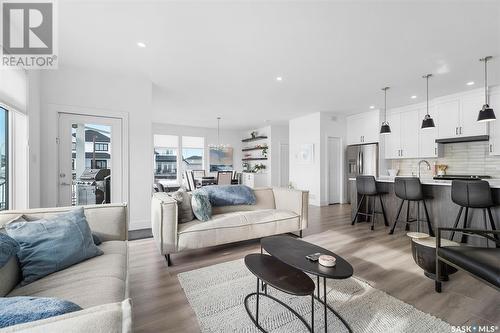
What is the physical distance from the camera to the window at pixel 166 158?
829 centimetres

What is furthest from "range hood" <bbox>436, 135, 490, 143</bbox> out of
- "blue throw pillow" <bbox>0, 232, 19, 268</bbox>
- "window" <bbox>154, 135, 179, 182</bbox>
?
"window" <bbox>154, 135, 179, 182</bbox>

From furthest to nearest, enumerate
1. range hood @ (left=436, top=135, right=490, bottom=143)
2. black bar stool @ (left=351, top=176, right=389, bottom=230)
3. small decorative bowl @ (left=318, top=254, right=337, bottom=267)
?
range hood @ (left=436, top=135, right=490, bottom=143)
black bar stool @ (left=351, top=176, right=389, bottom=230)
small decorative bowl @ (left=318, top=254, right=337, bottom=267)

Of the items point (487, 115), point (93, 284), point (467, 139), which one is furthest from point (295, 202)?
point (467, 139)

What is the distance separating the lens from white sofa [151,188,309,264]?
2.53 metres

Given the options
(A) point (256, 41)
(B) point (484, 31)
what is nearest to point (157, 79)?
(A) point (256, 41)

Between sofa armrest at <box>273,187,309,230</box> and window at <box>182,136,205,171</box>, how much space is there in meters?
5.65

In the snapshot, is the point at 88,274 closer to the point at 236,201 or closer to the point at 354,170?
the point at 236,201

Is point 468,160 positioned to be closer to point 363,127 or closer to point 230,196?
point 363,127

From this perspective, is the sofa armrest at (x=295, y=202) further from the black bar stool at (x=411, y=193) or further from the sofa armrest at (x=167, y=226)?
the sofa armrest at (x=167, y=226)

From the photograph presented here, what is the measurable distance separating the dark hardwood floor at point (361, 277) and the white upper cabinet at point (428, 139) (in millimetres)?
2603

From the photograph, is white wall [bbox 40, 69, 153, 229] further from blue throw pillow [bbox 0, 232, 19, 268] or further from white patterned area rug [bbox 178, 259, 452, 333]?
blue throw pillow [bbox 0, 232, 19, 268]

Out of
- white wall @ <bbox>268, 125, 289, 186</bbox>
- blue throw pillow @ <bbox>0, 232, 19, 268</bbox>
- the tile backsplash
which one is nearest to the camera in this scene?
blue throw pillow @ <bbox>0, 232, 19, 268</bbox>

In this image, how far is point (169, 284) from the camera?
7.02ft

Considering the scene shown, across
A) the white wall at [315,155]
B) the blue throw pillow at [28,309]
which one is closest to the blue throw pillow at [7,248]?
the blue throw pillow at [28,309]
